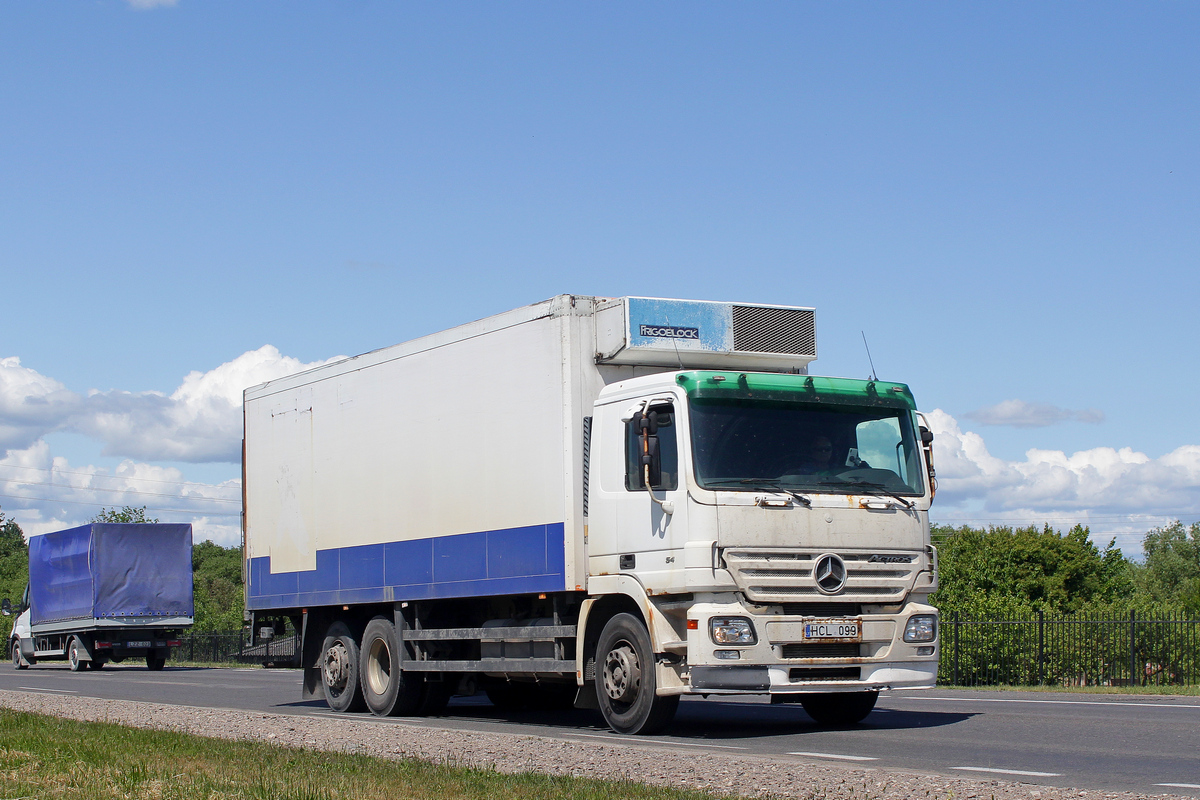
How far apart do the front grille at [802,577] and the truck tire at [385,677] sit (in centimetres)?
532

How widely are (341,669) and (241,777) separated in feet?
24.6

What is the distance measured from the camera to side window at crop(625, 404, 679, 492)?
1158cm

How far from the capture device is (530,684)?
15.6m

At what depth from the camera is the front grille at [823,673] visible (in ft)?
37.6

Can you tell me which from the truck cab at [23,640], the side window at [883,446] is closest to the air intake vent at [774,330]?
the side window at [883,446]

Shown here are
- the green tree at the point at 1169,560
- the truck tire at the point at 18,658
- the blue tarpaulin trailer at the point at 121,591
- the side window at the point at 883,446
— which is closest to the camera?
the side window at the point at 883,446

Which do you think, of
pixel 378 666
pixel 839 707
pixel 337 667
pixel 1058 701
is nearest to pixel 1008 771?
pixel 839 707

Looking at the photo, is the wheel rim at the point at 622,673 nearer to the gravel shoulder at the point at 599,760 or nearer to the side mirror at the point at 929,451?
the gravel shoulder at the point at 599,760

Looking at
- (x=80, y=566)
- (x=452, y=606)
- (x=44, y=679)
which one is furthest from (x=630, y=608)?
(x=80, y=566)

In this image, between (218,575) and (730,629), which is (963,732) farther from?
(218,575)

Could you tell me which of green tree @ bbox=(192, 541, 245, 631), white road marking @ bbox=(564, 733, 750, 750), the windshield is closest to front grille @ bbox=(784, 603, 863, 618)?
the windshield

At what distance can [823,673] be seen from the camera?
38.1ft

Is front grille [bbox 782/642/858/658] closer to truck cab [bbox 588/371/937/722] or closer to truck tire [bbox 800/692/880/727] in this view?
truck cab [bbox 588/371/937/722]

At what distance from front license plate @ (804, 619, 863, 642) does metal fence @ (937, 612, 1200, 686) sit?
42.8 ft
